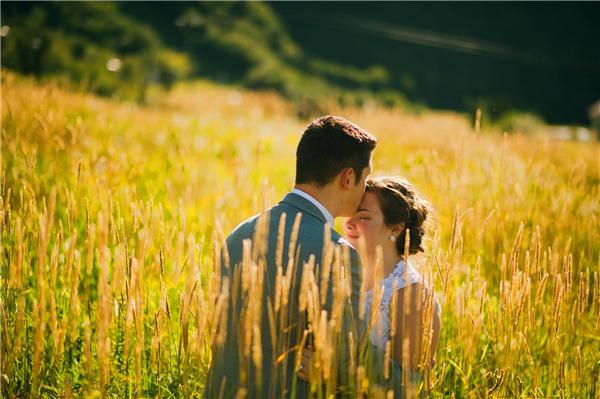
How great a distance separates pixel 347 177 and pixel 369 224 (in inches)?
20.5

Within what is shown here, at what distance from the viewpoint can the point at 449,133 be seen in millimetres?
7344

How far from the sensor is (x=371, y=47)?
83.2 metres

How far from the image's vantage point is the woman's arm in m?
1.61

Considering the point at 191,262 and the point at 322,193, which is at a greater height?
the point at 322,193

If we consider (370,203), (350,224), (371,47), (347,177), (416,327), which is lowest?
(416,327)

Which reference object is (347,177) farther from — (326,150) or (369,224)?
(369,224)

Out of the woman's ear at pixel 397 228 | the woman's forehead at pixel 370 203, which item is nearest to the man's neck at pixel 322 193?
the woman's forehead at pixel 370 203

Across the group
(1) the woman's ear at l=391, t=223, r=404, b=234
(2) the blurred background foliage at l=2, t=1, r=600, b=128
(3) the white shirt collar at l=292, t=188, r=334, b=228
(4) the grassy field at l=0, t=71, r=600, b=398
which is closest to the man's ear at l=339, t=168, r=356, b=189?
(3) the white shirt collar at l=292, t=188, r=334, b=228

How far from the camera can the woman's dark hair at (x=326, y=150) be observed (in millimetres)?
1995

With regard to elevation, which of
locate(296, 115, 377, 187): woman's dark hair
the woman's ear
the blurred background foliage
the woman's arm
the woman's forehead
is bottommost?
the woman's arm

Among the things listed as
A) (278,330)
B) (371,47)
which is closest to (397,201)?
(278,330)

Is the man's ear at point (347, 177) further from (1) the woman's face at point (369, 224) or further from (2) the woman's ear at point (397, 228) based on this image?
(2) the woman's ear at point (397, 228)

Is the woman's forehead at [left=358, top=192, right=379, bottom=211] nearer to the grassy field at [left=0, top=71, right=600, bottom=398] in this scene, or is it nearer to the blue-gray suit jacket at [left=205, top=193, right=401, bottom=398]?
the grassy field at [left=0, top=71, right=600, bottom=398]

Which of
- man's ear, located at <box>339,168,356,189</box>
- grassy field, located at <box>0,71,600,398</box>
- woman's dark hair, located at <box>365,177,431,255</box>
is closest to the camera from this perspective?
grassy field, located at <box>0,71,600,398</box>
